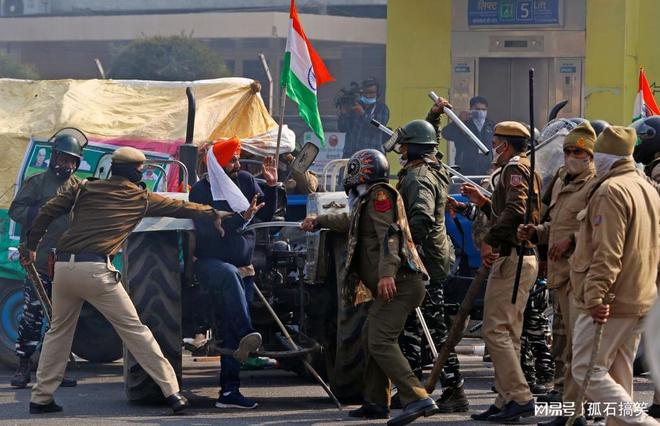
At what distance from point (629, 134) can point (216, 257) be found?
11.0 ft

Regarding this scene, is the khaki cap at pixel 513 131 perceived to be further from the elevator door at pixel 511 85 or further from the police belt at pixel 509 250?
the elevator door at pixel 511 85

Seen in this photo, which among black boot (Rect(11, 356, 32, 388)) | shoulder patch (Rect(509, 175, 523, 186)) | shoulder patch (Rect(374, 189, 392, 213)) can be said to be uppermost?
shoulder patch (Rect(509, 175, 523, 186))

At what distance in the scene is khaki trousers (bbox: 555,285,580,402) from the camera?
882cm

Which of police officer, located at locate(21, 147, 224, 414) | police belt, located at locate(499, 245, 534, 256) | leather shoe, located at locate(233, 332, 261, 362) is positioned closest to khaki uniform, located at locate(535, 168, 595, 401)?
police belt, located at locate(499, 245, 534, 256)

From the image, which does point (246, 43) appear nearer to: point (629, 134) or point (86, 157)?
point (86, 157)

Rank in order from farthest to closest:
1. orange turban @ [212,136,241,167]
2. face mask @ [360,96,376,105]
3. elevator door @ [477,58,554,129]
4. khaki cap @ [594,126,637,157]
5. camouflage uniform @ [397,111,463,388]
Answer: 1. elevator door @ [477,58,554,129]
2. face mask @ [360,96,376,105]
3. orange turban @ [212,136,241,167]
4. camouflage uniform @ [397,111,463,388]
5. khaki cap @ [594,126,637,157]

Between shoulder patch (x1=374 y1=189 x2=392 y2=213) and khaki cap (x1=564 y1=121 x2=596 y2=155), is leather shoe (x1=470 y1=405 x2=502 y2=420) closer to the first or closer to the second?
shoulder patch (x1=374 y1=189 x2=392 y2=213)

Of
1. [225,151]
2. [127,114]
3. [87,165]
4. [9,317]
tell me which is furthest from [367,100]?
[225,151]

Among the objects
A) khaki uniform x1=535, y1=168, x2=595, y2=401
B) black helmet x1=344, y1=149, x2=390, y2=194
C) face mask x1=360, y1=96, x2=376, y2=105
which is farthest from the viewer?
face mask x1=360, y1=96, x2=376, y2=105

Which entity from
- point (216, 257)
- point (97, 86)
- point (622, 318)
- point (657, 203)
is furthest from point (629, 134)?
point (97, 86)

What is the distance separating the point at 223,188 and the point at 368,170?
1.35 metres

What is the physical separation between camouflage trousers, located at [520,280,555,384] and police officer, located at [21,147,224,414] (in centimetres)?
246

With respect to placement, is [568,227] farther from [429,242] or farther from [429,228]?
[429,242]

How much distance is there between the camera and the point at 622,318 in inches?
312
